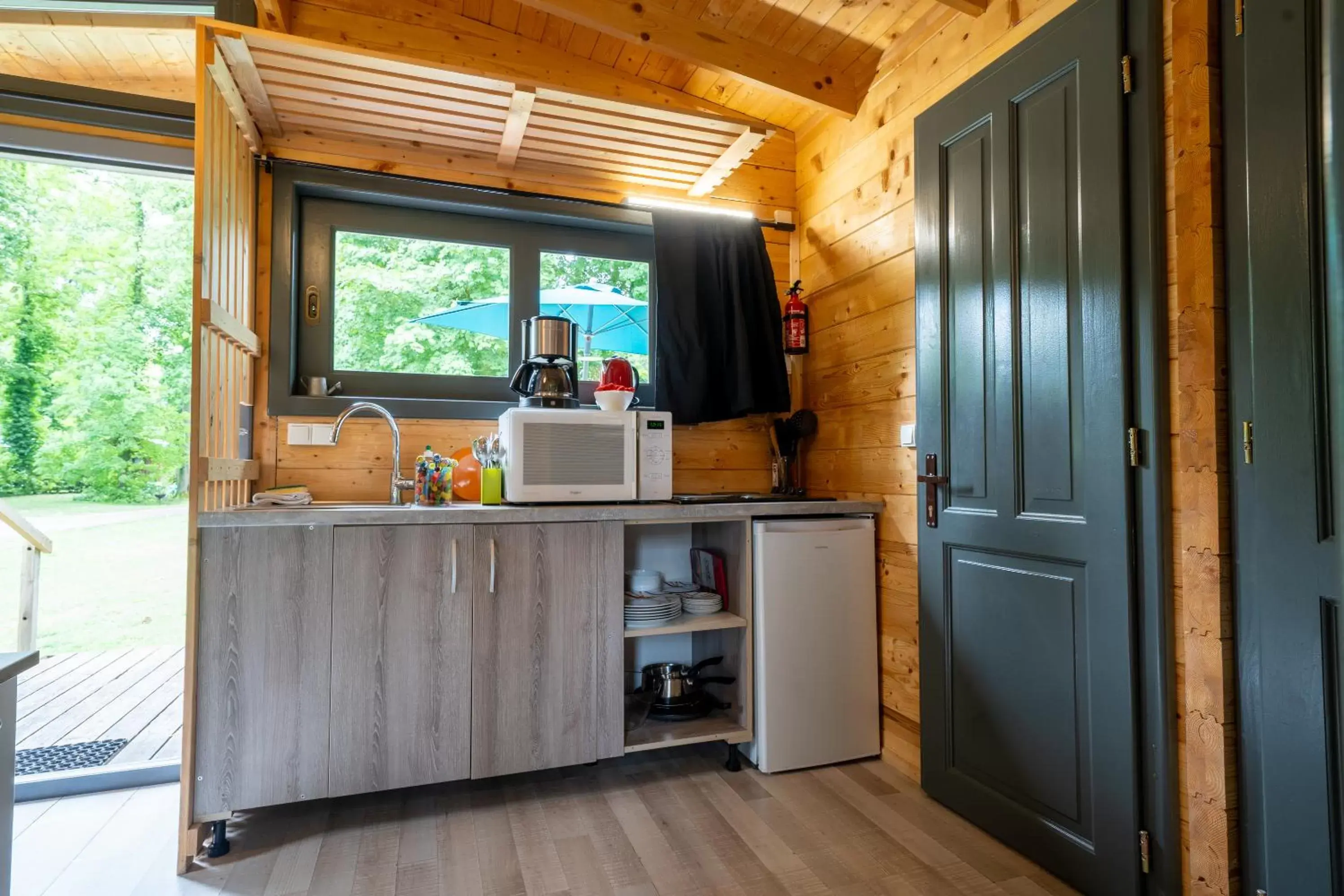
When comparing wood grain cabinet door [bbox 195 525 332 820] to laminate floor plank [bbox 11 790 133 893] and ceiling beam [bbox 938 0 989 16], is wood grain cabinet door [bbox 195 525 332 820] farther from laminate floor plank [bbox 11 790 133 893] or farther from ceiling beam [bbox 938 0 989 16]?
ceiling beam [bbox 938 0 989 16]

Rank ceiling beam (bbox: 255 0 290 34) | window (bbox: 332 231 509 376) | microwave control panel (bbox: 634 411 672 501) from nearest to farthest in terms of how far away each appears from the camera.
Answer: ceiling beam (bbox: 255 0 290 34) < microwave control panel (bbox: 634 411 672 501) < window (bbox: 332 231 509 376)

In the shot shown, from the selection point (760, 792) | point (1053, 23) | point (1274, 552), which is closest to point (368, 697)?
point (760, 792)

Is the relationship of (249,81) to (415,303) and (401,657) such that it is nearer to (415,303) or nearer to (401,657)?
(415,303)

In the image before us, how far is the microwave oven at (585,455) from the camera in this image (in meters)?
2.17

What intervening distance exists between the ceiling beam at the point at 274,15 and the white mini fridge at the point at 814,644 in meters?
2.22

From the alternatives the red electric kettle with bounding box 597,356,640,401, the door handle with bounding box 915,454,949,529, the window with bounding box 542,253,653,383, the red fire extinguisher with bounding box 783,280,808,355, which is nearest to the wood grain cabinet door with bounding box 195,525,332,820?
the red electric kettle with bounding box 597,356,640,401

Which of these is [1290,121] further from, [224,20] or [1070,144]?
[224,20]

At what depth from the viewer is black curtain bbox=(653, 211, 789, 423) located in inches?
108

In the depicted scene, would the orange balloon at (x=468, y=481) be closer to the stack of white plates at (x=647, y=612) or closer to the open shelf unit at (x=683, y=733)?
the stack of white plates at (x=647, y=612)

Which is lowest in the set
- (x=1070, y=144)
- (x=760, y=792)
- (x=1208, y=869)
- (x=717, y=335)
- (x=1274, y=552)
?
(x=760, y=792)

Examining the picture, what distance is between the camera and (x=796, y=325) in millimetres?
2844

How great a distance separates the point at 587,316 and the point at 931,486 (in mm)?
1571

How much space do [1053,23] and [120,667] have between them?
14.7 feet

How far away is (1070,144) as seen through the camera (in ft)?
5.43
